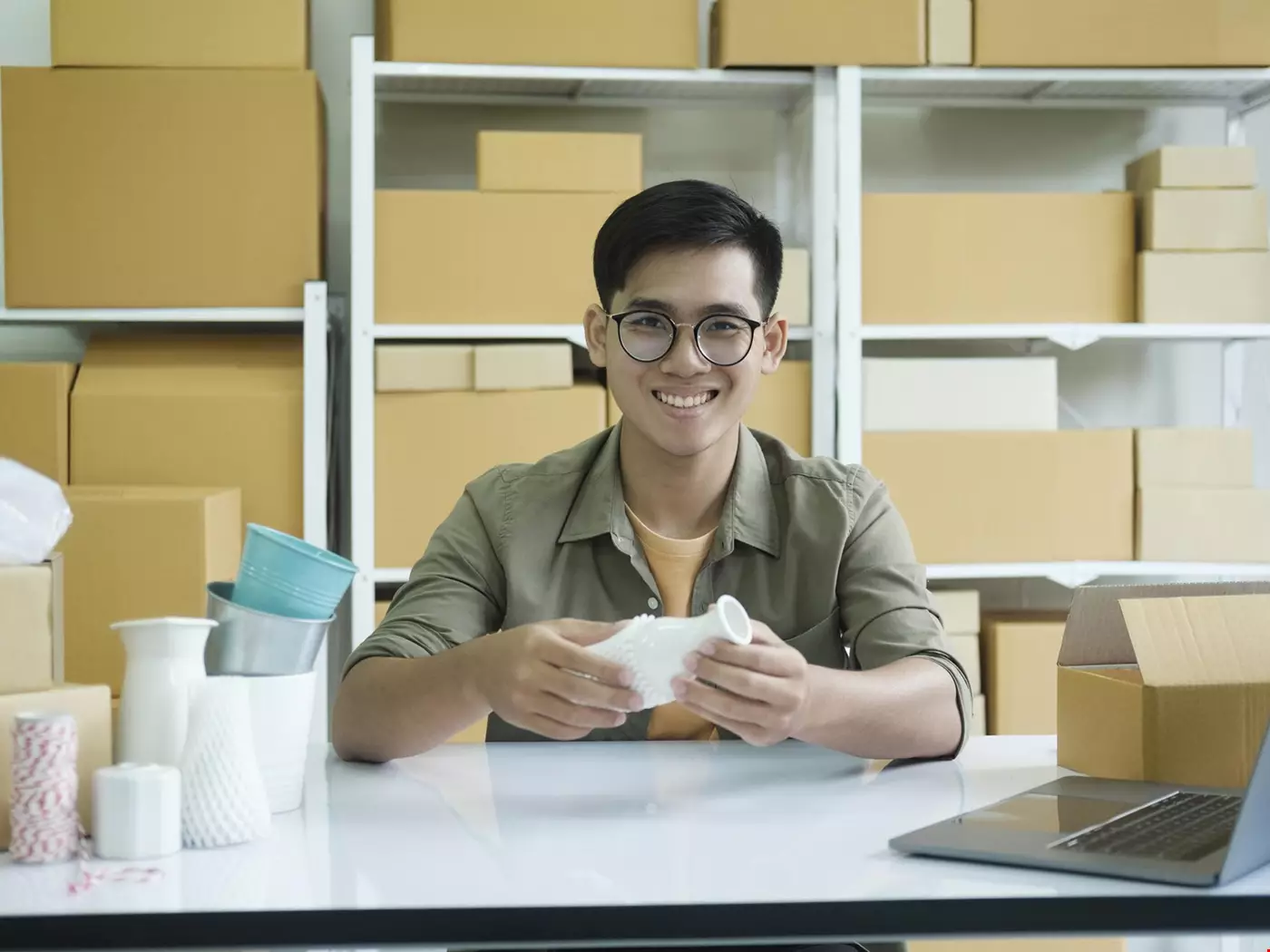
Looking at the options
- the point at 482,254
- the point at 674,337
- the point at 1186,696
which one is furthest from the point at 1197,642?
the point at 482,254

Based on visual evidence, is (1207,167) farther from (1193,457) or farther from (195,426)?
(195,426)

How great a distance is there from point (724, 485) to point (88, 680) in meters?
1.25

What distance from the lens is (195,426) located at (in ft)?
7.88

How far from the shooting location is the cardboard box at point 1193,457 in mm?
2529

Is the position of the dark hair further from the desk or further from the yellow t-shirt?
the desk

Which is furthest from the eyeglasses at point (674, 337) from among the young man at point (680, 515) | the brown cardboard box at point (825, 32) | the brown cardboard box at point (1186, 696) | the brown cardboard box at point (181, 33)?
the brown cardboard box at point (181, 33)

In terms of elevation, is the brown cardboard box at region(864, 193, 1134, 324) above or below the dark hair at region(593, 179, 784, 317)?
above

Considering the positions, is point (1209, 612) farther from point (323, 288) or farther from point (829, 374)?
point (323, 288)

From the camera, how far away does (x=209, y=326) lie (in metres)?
2.71

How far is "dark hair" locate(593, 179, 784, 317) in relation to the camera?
4.88 ft

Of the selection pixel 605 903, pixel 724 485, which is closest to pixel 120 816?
pixel 605 903

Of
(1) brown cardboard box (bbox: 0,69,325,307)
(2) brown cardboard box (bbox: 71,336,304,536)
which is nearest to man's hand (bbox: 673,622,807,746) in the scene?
(2) brown cardboard box (bbox: 71,336,304,536)

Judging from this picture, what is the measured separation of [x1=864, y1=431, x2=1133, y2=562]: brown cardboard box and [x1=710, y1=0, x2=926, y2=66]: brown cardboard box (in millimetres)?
726

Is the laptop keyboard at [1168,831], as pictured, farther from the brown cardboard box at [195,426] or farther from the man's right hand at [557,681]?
the brown cardboard box at [195,426]
